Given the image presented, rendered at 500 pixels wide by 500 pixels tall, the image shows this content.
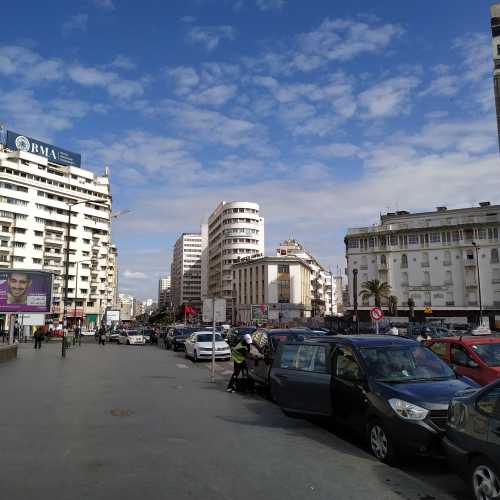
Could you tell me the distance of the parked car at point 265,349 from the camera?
13.0 metres

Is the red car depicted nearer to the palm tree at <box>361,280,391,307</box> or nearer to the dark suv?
the dark suv

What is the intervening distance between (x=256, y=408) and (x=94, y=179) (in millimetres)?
94259

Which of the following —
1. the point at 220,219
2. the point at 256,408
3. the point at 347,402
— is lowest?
the point at 256,408

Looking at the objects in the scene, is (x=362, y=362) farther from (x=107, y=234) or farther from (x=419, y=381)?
(x=107, y=234)

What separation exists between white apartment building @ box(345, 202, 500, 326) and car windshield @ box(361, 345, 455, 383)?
2532 inches

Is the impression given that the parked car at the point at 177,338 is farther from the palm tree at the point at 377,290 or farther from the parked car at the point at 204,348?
the palm tree at the point at 377,290

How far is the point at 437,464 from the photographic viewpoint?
6.35 metres

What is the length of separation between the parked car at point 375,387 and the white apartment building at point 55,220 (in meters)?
73.7

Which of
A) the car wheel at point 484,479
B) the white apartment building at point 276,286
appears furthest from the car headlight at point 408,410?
the white apartment building at point 276,286

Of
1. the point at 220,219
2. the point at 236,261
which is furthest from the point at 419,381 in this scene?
the point at 220,219

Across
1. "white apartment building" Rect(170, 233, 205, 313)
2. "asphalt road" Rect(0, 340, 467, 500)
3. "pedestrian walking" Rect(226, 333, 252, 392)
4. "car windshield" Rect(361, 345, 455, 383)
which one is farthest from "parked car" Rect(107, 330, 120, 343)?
"white apartment building" Rect(170, 233, 205, 313)

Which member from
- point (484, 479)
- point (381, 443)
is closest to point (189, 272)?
point (381, 443)

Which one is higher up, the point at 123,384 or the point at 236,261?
the point at 236,261

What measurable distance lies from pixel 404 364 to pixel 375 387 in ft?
2.82
